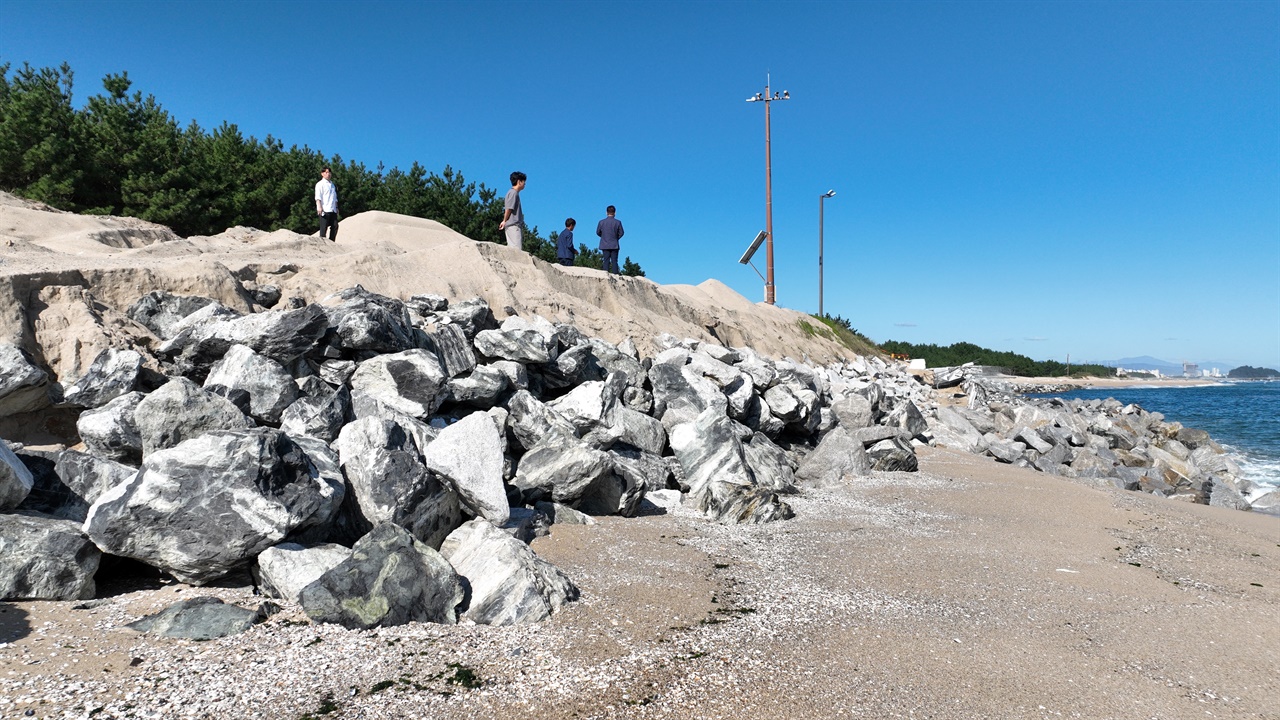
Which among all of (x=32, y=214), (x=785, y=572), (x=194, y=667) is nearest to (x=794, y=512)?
(x=785, y=572)

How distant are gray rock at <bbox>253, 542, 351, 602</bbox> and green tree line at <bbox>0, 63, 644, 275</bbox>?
18587 millimetres

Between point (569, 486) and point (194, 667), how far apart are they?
3.15 meters

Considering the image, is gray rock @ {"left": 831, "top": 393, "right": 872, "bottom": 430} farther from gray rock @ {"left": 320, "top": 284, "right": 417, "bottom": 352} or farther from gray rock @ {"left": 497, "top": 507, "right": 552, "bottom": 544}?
gray rock @ {"left": 320, "top": 284, "right": 417, "bottom": 352}

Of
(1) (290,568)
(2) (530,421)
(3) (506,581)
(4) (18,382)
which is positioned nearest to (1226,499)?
(2) (530,421)

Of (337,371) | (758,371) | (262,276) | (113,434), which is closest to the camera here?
(113,434)

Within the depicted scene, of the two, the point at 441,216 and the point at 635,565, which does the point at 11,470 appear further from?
the point at 441,216

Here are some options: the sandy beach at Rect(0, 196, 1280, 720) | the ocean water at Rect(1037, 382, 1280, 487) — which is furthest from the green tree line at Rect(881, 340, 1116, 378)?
the sandy beach at Rect(0, 196, 1280, 720)

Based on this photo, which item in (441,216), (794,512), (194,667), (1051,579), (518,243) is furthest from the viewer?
(441,216)

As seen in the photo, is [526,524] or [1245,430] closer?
[526,524]

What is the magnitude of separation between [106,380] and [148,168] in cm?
1726

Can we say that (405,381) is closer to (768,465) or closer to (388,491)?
(388,491)

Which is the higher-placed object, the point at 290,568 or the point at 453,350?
the point at 453,350

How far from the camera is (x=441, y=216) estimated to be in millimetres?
26000

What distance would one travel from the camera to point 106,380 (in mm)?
5910
